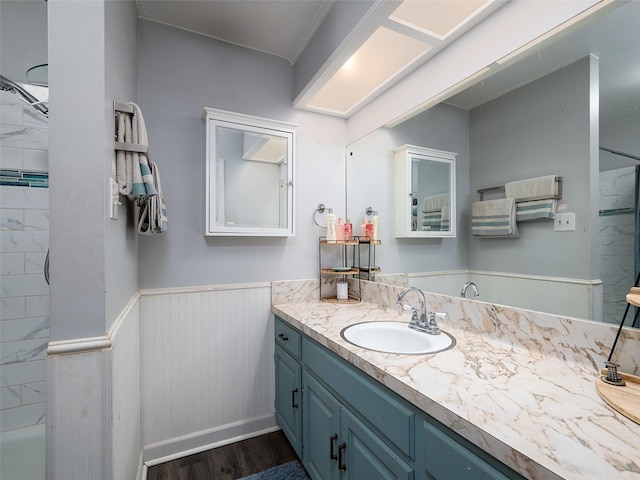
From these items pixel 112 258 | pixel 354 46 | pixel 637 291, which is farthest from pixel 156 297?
pixel 637 291

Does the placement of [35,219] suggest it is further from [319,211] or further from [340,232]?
[340,232]

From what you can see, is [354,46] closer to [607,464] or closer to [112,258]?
[112,258]

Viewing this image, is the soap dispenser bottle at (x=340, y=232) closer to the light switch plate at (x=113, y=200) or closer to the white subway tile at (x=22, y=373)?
the light switch plate at (x=113, y=200)

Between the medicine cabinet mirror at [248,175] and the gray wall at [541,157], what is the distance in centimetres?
113

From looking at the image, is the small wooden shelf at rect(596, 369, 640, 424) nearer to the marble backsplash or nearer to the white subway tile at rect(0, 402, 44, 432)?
the marble backsplash

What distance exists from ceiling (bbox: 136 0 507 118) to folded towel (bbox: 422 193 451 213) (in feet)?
2.30

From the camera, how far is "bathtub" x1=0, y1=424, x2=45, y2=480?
1.38m

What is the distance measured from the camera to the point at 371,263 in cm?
202

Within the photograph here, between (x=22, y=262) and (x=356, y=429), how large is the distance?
1.92 m

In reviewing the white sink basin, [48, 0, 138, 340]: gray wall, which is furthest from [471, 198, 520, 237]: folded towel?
[48, 0, 138, 340]: gray wall

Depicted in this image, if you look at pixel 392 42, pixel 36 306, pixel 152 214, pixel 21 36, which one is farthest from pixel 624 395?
pixel 21 36

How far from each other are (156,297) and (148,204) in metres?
0.62

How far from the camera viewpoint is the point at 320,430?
1.34m

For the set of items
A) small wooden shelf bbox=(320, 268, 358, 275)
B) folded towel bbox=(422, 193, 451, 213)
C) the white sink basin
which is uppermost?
folded towel bbox=(422, 193, 451, 213)
